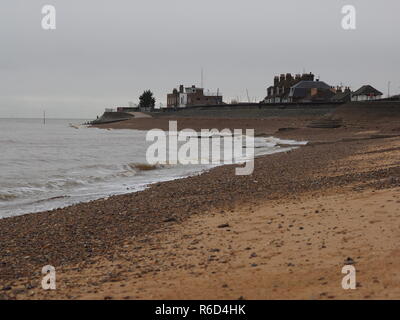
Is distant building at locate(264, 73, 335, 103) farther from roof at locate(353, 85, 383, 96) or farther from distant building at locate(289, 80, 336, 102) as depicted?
roof at locate(353, 85, 383, 96)

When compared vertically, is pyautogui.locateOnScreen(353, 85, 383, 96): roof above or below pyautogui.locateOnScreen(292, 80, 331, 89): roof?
below

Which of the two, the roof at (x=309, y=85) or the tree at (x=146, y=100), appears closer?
the roof at (x=309, y=85)

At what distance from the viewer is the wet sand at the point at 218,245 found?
5266 mm

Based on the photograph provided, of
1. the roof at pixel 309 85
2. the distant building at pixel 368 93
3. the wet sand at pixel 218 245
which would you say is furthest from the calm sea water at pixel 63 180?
the roof at pixel 309 85

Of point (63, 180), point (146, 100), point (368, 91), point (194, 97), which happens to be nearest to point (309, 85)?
point (368, 91)

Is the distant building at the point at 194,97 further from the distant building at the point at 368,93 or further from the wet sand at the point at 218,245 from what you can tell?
the wet sand at the point at 218,245

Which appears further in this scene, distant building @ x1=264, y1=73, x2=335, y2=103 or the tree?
the tree

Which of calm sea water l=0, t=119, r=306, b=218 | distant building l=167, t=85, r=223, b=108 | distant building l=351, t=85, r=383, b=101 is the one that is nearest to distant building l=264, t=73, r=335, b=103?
distant building l=351, t=85, r=383, b=101

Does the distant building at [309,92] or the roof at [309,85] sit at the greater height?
the roof at [309,85]

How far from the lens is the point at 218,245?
6957 mm

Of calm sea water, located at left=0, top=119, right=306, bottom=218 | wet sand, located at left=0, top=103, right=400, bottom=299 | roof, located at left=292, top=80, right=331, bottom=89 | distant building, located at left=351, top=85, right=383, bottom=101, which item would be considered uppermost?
roof, located at left=292, top=80, right=331, bottom=89

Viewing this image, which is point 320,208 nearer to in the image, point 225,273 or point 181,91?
point 225,273

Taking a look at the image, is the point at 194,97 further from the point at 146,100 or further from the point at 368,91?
the point at 368,91

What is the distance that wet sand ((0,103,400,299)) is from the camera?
5266 millimetres
